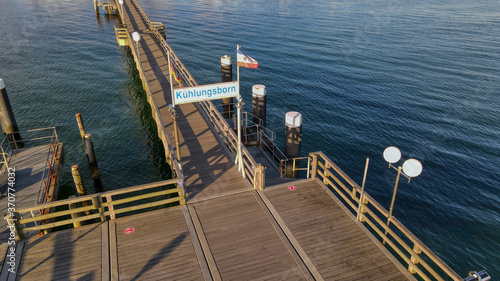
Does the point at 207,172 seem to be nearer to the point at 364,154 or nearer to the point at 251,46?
the point at 364,154

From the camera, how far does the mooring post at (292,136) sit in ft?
67.3

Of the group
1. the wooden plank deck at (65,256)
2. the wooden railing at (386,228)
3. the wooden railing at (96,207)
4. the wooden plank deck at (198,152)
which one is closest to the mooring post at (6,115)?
the wooden plank deck at (198,152)

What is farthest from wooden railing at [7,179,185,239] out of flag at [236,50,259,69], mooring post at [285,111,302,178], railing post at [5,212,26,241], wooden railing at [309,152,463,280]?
mooring post at [285,111,302,178]

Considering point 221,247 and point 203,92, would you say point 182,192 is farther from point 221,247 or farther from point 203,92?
point 203,92

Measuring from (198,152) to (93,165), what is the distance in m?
8.96

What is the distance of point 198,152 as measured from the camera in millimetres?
18078

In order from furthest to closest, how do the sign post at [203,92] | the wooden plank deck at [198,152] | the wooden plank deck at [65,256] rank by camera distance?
the wooden plank deck at [198,152] < the sign post at [203,92] < the wooden plank deck at [65,256]

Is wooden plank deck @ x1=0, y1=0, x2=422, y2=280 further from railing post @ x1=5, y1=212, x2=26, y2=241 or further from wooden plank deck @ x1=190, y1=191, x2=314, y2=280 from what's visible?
railing post @ x1=5, y1=212, x2=26, y2=241

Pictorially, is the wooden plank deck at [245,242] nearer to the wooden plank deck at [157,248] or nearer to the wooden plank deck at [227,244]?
the wooden plank deck at [227,244]

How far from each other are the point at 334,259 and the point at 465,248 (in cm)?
1257

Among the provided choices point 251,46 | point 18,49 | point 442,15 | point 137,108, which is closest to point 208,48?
point 251,46

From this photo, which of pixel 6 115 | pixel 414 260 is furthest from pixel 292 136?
pixel 6 115

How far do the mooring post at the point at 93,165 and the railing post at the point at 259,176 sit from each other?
1289 cm

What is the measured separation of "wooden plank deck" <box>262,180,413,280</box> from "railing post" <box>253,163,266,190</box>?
36 cm
